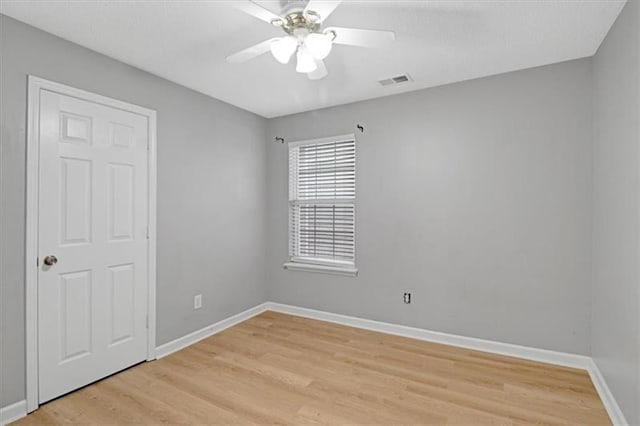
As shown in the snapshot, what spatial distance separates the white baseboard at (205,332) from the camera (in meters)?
3.02

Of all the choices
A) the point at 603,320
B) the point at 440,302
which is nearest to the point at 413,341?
the point at 440,302

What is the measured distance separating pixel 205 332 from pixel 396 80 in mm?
3164

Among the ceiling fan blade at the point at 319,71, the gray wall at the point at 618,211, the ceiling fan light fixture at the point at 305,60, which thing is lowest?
the gray wall at the point at 618,211

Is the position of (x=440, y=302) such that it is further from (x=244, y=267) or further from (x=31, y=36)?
(x=31, y=36)

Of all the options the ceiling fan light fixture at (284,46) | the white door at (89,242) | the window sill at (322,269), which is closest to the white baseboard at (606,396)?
the window sill at (322,269)

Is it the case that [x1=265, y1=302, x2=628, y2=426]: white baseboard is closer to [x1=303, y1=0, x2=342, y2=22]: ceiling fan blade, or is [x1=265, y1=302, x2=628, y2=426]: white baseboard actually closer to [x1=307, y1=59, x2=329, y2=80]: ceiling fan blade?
[x1=307, y1=59, x2=329, y2=80]: ceiling fan blade

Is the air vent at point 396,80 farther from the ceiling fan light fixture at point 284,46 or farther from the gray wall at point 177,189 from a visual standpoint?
the gray wall at point 177,189

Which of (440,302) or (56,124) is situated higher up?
(56,124)

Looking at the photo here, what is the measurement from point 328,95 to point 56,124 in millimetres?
2359

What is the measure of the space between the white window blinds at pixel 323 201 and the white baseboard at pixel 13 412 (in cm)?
267

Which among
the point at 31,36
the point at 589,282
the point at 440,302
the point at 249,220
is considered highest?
the point at 31,36

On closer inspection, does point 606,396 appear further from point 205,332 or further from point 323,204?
point 205,332

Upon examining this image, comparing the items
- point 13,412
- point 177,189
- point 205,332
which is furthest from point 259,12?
point 205,332

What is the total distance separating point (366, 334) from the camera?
3488mm
